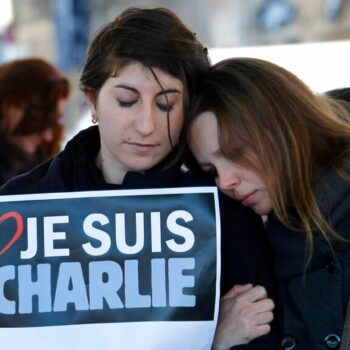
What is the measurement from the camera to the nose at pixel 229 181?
2.20 metres

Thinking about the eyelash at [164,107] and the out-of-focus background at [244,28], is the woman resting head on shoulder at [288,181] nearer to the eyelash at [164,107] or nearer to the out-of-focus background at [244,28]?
the eyelash at [164,107]

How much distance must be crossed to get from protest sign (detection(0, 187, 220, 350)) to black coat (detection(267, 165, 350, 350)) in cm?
21

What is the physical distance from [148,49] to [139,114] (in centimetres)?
16

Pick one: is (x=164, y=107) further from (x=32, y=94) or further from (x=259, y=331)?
(x=32, y=94)

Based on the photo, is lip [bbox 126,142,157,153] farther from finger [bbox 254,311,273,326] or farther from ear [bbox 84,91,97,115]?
finger [bbox 254,311,273,326]

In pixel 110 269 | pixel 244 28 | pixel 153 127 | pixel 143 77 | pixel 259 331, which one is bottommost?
pixel 259 331

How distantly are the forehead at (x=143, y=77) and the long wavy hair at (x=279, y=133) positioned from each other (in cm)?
13

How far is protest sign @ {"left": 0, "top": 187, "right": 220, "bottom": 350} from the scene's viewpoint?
2104 mm

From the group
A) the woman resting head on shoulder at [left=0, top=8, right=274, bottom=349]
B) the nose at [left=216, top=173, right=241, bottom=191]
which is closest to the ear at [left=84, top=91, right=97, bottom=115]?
the woman resting head on shoulder at [left=0, top=8, right=274, bottom=349]

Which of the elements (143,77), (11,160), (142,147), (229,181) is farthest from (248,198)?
(11,160)

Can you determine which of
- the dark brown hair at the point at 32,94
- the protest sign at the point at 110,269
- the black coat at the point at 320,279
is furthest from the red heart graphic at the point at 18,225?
the dark brown hair at the point at 32,94

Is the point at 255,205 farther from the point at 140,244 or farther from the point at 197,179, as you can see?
the point at 140,244

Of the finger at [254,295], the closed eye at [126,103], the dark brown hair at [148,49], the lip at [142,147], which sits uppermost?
the dark brown hair at [148,49]

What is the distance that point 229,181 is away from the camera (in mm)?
2199
